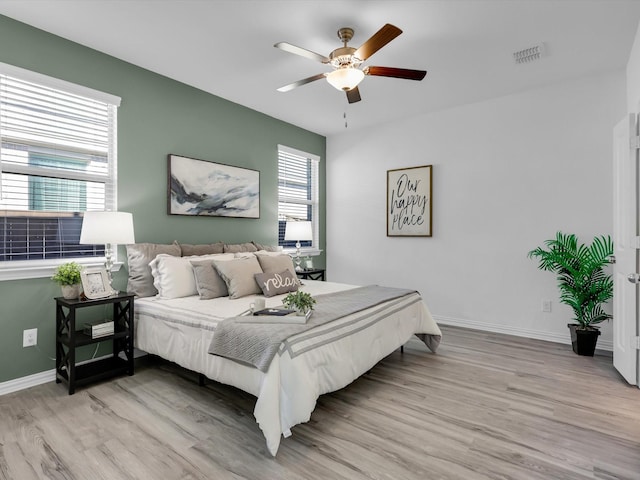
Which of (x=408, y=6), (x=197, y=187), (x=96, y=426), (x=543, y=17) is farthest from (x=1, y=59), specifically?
(x=543, y=17)

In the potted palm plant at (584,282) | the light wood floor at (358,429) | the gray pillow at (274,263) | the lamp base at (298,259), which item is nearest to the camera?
the light wood floor at (358,429)

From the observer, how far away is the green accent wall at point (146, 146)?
274 centimetres

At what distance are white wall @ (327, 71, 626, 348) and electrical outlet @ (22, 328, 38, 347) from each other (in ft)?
12.8

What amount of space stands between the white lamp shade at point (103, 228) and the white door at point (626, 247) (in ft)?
12.5

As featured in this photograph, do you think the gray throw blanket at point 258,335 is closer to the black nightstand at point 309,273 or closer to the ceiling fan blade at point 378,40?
the ceiling fan blade at point 378,40

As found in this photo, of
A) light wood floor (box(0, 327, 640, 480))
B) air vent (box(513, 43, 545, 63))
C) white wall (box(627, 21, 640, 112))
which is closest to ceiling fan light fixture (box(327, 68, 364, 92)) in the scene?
air vent (box(513, 43, 545, 63))

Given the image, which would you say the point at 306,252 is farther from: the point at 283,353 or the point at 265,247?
the point at 283,353

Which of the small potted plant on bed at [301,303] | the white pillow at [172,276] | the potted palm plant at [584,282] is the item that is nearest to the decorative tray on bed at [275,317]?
the small potted plant on bed at [301,303]

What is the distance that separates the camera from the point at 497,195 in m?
4.32

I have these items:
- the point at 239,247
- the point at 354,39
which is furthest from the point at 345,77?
the point at 239,247

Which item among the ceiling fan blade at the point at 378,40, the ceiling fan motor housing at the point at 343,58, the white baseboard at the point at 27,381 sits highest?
the ceiling fan motor housing at the point at 343,58

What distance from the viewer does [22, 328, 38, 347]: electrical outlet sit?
2.76 m

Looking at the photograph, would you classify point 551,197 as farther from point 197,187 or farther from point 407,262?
point 197,187

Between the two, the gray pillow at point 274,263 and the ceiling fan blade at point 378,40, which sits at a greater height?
the ceiling fan blade at point 378,40
